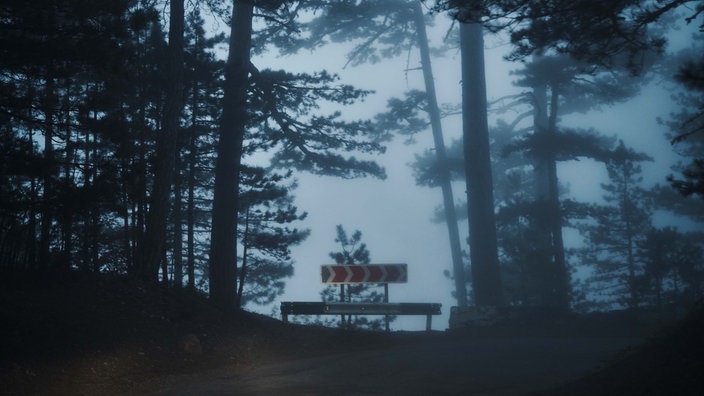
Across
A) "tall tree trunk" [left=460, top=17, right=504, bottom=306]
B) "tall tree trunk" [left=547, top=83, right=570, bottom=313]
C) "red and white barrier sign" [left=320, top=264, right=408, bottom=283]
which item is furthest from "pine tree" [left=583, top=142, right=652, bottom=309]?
"red and white barrier sign" [left=320, top=264, right=408, bottom=283]

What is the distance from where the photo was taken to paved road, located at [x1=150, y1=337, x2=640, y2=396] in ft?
29.9

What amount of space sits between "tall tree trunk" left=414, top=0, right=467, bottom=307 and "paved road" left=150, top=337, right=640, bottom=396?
18264 mm

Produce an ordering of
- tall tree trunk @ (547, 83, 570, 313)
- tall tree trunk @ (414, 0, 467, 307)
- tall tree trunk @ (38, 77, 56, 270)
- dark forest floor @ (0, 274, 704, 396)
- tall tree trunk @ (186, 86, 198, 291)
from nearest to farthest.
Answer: dark forest floor @ (0, 274, 704, 396) → tall tree trunk @ (38, 77, 56, 270) → tall tree trunk @ (186, 86, 198, 291) → tall tree trunk @ (547, 83, 570, 313) → tall tree trunk @ (414, 0, 467, 307)

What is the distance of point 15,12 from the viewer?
11477mm

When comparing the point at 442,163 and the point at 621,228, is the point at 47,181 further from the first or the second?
the point at 621,228

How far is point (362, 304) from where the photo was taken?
1823 cm

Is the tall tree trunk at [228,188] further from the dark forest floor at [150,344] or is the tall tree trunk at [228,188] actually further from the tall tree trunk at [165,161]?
the tall tree trunk at [165,161]

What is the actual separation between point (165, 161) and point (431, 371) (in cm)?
774

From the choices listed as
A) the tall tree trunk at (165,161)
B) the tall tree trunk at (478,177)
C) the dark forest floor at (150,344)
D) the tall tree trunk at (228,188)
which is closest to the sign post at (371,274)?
the dark forest floor at (150,344)

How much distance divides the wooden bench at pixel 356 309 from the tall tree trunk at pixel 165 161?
4569 millimetres

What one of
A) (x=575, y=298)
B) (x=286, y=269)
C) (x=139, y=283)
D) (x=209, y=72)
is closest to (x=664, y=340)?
(x=139, y=283)

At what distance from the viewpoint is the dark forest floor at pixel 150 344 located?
7109 millimetres

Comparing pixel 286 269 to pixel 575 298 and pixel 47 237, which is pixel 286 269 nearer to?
pixel 575 298

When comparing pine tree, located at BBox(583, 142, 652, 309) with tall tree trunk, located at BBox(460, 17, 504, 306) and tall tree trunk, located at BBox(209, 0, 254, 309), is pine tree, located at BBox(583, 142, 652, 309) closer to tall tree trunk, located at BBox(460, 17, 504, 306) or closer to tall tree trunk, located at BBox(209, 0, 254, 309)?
tall tree trunk, located at BBox(460, 17, 504, 306)
